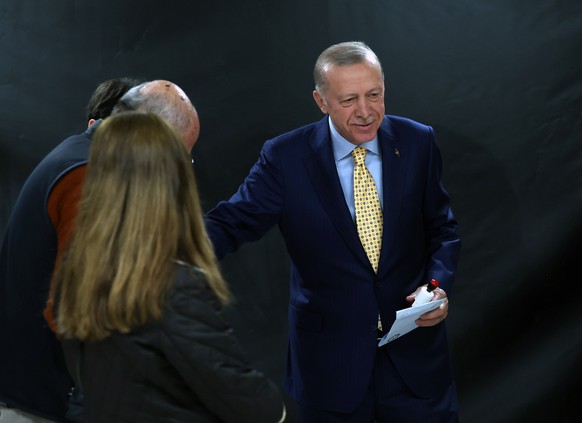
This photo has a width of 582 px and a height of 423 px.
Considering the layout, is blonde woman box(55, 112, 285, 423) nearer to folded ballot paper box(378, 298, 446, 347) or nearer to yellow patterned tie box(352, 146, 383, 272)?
folded ballot paper box(378, 298, 446, 347)

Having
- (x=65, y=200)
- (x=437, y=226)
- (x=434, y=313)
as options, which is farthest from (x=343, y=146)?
(x=65, y=200)

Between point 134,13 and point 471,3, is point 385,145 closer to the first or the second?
point 471,3

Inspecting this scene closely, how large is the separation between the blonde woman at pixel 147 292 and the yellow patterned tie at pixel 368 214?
0.97 meters

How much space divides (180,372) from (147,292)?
18cm

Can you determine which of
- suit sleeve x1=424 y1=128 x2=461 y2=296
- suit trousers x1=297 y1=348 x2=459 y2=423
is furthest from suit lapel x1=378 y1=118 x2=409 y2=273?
suit trousers x1=297 y1=348 x2=459 y2=423

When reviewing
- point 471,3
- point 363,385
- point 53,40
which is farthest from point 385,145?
point 53,40

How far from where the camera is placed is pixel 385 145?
290 centimetres

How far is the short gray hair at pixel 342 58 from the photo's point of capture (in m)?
2.86

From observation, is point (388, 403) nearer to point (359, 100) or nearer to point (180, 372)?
point (359, 100)

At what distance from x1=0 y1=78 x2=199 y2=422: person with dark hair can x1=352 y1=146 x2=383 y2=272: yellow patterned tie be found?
2.71 feet

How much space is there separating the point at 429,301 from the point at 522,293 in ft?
3.86

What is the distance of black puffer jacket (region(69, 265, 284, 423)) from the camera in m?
1.86

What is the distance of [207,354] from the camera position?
1871 mm

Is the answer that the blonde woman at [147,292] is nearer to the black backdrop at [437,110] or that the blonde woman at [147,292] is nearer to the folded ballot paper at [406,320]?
the folded ballot paper at [406,320]
